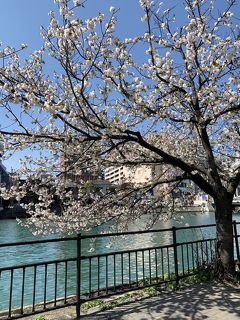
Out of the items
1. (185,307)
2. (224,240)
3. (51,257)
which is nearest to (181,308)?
(185,307)

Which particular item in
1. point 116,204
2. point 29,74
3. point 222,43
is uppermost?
point 222,43

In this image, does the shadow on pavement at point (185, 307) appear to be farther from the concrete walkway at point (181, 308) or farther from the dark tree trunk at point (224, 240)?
the dark tree trunk at point (224, 240)

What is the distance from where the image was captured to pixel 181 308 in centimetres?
580

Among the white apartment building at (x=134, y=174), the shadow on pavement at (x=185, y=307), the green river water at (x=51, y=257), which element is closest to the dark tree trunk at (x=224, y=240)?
the shadow on pavement at (x=185, y=307)

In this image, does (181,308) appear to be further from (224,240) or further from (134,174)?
(134,174)

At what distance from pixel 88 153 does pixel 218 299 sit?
13.0ft

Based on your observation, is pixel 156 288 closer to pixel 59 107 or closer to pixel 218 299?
pixel 218 299

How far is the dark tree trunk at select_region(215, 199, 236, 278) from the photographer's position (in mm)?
7863

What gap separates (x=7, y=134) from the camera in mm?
6621

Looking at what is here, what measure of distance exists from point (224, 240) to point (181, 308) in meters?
2.68

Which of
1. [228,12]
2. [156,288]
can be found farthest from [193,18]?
[156,288]

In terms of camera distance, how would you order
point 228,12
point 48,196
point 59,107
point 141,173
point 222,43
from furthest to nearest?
1. point 141,173
2. point 48,196
3. point 228,12
4. point 222,43
5. point 59,107

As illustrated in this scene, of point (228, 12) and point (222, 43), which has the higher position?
point (228, 12)

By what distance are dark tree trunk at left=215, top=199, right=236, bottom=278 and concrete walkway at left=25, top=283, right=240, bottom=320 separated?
0.85 metres
